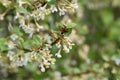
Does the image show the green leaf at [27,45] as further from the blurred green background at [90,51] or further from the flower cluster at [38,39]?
the blurred green background at [90,51]

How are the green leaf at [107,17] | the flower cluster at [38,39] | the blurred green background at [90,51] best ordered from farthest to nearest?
the green leaf at [107,17] → the blurred green background at [90,51] → the flower cluster at [38,39]

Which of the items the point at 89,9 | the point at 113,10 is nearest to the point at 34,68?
the point at 89,9

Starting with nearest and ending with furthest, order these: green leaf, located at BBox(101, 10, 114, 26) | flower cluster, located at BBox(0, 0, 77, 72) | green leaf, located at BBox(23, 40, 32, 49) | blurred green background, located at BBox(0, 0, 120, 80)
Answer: flower cluster, located at BBox(0, 0, 77, 72)
green leaf, located at BBox(23, 40, 32, 49)
blurred green background, located at BBox(0, 0, 120, 80)
green leaf, located at BBox(101, 10, 114, 26)

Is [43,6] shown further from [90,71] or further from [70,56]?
[70,56]

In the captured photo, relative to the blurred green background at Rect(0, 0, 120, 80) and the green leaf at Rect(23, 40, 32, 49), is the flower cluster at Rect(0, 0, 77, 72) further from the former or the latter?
the blurred green background at Rect(0, 0, 120, 80)

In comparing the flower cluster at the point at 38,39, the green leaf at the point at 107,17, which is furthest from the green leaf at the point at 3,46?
the green leaf at the point at 107,17

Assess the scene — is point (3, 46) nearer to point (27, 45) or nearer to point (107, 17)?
point (27, 45)

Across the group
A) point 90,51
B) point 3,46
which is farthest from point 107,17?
point 3,46

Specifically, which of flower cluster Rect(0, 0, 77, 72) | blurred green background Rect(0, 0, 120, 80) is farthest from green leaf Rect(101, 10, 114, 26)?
flower cluster Rect(0, 0, 77, 72)
